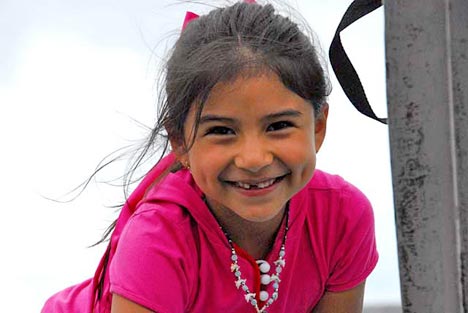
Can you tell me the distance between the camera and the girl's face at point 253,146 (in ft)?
3.15

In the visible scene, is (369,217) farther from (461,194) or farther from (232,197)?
(461,194)

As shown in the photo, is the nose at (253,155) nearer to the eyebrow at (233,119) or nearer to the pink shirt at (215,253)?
the eyebrow at (233,119)

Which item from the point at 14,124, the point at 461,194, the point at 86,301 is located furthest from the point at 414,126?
the point at 14,124

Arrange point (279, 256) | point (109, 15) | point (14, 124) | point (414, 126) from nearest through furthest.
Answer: point (414, 126), point (279, 256), point (14, 124), point (109, 15)

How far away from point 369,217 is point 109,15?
1.21 m

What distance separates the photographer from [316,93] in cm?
104

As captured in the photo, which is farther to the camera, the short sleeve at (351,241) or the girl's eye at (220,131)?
the short sleeve at (351,241)

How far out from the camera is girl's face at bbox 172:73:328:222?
3.15 ft

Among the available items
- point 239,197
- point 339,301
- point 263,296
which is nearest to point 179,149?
point 239,197

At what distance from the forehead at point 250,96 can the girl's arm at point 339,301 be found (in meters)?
0.30

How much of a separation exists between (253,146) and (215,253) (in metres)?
0.18

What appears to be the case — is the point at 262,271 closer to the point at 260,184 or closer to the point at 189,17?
the point at 260,184

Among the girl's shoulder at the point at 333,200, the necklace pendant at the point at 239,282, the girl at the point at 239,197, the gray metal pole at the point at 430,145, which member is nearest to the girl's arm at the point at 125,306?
the girl at the point at 239,197

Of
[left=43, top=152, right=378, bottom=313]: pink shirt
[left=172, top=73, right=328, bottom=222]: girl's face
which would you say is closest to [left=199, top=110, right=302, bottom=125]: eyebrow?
[left=172, top=73, right=328, bottom=222]: girl's face
